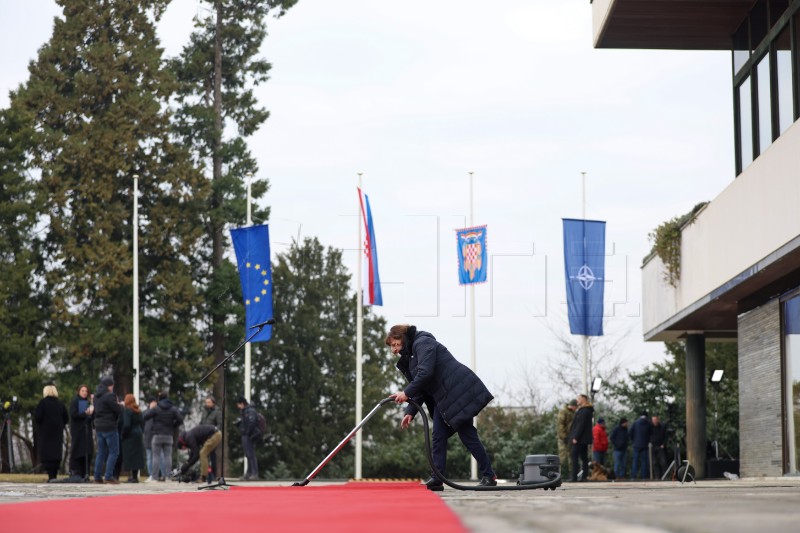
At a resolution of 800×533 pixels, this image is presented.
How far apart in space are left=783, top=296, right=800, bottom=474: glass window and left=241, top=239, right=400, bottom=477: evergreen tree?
35654 mm

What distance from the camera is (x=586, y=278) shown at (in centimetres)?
3500

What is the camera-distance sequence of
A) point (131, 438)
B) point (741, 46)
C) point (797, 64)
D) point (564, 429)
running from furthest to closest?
point (564, 429) → point (131, 438) → point (741, 46) → point (797, 64)

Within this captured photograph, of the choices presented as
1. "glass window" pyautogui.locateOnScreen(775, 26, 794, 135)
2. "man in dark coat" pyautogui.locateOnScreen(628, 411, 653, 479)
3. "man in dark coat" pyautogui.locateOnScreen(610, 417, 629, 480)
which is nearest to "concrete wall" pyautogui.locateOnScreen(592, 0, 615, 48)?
"glass window" pyautogui.locateOnScreen(775, 26, 794, 135)

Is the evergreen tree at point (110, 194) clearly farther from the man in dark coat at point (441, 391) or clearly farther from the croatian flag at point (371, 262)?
the man in dark coat at point (441, 391)

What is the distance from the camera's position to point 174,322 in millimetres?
49875

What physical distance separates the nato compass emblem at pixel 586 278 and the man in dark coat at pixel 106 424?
14825 mm

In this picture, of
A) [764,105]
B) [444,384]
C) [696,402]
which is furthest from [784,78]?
[696,402]

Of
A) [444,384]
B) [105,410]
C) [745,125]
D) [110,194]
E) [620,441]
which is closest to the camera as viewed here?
[444,384]

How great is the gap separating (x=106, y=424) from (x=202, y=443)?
10.4ft

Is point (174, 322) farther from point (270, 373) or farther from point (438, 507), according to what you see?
point (438, 507)

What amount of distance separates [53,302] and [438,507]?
135 feet

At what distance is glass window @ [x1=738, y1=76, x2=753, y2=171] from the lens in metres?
25.5

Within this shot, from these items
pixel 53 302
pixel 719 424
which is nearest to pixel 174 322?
pixel 53 302

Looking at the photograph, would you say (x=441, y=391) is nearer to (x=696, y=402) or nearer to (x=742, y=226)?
(x=742, y=226)
